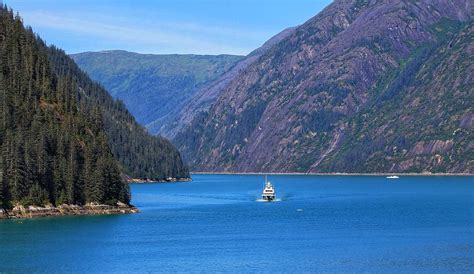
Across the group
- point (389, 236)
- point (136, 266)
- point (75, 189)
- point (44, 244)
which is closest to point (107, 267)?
point (136, 266)

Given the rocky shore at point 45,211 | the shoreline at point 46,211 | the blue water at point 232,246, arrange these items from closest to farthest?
the blue water at point 232,246 → the rocky shore at point 45,211 → the shoreline at point 46,211

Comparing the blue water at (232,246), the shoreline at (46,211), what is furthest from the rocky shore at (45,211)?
the blue water at (232,246)

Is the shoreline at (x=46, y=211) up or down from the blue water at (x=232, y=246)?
up

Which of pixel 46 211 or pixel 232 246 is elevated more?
pixel 46 211

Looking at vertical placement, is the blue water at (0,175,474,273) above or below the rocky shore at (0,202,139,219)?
Result: below

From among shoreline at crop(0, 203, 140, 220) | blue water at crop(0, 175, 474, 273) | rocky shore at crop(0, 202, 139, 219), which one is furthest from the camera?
shoreline at crop(0, 203, 140, 220)

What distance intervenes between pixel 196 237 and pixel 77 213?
34.9 m

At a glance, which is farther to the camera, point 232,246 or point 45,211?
point 45,211

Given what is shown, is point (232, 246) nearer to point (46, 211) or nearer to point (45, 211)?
point (46, 211)


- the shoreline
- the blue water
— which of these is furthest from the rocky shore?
the blue water

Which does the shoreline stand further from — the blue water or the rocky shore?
the blue water

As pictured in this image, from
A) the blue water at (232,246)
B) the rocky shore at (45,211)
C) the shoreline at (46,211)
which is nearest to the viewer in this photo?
the blue water at (232,246)

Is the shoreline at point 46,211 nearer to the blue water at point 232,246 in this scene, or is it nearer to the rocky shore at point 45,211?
the rocky shore at point 45,211

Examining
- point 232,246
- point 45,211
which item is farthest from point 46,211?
point 232,246
